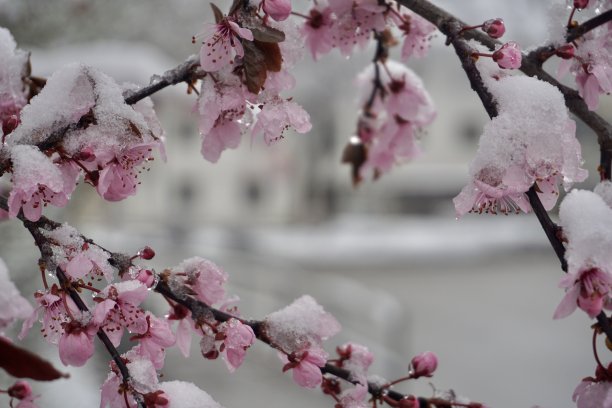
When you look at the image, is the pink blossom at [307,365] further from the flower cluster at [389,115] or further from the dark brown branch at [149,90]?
the flower cluster at [389,115]

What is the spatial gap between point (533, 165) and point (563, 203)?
7 cm

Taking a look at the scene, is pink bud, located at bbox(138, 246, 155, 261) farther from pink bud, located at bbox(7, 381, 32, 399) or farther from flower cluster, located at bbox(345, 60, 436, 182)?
flower cluster, located at bbox(345, 60, 436, 182)

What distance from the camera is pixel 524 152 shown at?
0.85 metres

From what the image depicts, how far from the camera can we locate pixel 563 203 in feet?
2.82

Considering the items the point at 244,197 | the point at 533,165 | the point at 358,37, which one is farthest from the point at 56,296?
the point at 244,197

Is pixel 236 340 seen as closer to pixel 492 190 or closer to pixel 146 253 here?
pixel 146 253

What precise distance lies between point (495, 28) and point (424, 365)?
54cm

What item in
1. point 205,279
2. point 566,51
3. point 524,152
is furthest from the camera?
point 205,279

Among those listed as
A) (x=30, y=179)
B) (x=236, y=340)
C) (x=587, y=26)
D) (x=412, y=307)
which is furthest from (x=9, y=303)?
(x=412, y=307)

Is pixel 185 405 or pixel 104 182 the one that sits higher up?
pixel 104 182

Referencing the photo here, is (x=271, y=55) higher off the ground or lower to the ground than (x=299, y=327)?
higher

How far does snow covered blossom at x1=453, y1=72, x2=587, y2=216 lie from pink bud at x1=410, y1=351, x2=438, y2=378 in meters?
0.32

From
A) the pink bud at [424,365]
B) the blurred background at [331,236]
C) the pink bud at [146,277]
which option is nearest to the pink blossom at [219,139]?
the blurred background at [331,236]

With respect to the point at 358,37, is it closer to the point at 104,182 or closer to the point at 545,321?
the point at 104,182
